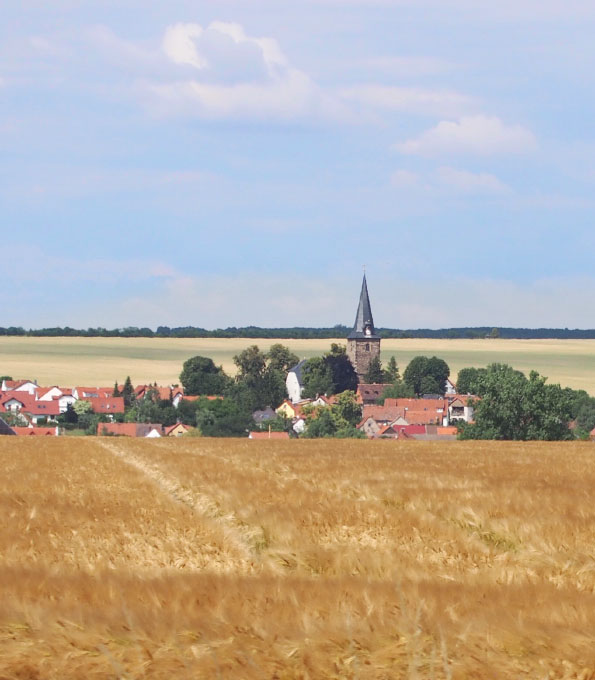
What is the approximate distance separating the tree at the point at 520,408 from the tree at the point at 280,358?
4273 inches

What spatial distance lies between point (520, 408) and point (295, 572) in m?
57.8

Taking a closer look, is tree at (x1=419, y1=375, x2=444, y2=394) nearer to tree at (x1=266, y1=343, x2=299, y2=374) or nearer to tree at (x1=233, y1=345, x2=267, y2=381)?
tree at (x1=266, y1=343, x2=299, y2=374)

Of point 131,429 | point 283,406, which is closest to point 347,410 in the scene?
point 283,406

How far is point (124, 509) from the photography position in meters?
15.2

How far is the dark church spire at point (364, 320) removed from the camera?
192875 millimetres

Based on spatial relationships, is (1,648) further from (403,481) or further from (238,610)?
(403,481)

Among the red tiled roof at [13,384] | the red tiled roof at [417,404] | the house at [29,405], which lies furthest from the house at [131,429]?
the red tiled roof at [13,384]

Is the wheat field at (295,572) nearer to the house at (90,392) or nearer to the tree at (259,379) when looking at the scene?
the tree at (259,379)

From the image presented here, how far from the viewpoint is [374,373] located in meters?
187

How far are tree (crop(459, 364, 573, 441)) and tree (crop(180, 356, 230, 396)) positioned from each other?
109 meters

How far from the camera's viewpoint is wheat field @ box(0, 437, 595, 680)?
517cm

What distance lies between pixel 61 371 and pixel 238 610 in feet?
608

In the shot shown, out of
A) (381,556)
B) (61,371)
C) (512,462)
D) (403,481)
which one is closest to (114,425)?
(61,371)

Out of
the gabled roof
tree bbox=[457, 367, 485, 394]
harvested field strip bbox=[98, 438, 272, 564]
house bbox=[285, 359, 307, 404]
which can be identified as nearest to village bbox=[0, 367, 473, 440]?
house bbox=[285, 359, 307, 404]
